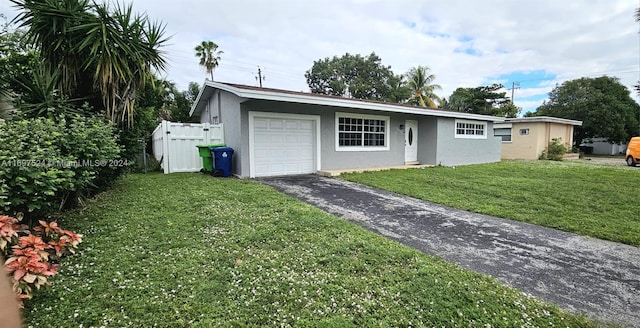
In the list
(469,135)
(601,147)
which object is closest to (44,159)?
(469,135)

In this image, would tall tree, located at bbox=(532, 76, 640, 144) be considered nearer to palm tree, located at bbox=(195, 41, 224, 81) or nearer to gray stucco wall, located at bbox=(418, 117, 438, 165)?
gray stucco wall, located at bbox=(418, 117, 438, 165)

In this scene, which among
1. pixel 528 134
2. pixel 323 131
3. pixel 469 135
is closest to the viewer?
pixel 323 131

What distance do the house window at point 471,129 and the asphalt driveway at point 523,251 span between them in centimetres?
951

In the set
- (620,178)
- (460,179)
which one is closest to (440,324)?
(460,179)

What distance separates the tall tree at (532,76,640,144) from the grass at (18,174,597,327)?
1351 inches

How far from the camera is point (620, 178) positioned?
9.84 metres

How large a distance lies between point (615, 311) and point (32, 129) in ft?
21.7

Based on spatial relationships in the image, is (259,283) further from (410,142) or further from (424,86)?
(424,86)

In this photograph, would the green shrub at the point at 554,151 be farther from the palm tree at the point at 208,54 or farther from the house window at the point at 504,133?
the palm tree at the point at 208,54

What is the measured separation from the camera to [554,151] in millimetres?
19438

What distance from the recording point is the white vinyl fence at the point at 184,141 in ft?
32.4

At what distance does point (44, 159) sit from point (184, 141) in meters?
7.05

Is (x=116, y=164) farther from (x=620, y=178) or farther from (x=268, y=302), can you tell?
(x=620, y=178)

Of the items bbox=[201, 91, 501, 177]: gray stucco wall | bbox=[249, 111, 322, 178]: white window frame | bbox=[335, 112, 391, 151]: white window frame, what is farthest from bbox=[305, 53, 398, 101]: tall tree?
bbox=[249, 111, 322, 178]: white window frame
